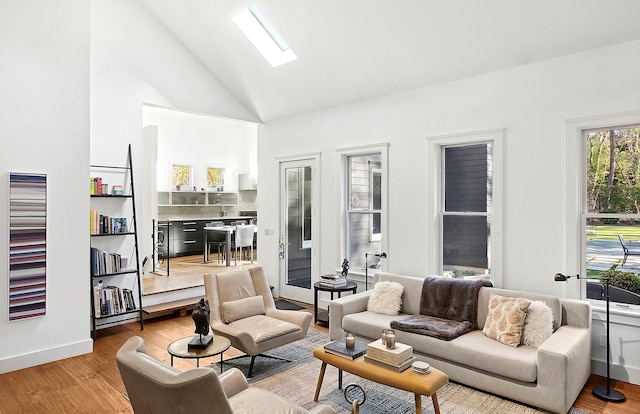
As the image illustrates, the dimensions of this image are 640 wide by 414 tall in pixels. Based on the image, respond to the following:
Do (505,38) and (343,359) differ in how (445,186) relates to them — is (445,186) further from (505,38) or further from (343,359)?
(343,359)

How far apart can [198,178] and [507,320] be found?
838 centimetres

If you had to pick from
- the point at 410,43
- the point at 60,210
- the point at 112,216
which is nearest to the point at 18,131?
the point at 60,210

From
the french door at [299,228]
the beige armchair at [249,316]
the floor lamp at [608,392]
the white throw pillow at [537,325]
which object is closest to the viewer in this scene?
the floor lamp at [608,392]

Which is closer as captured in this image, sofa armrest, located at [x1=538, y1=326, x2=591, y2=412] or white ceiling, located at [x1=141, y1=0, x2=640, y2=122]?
sofa armrest, located at [x1=538, y1=326, x2=591, y2=412]

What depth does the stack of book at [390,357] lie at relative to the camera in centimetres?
278

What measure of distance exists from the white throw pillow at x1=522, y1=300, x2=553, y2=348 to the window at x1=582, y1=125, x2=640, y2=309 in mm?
673

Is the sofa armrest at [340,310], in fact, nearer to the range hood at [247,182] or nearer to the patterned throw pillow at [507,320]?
the patterned throw pillow at [507,320]

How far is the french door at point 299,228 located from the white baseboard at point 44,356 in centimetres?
288

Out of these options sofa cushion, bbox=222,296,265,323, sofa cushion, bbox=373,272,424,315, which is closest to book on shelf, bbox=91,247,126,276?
sofa cushion, bbox=222,296,265,323

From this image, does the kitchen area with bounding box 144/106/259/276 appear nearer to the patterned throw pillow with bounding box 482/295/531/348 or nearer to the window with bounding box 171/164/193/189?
the window with bounding box 171/164/193/189

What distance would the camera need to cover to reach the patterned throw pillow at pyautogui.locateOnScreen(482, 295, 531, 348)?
3.38 m

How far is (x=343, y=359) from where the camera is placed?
9.86 feet

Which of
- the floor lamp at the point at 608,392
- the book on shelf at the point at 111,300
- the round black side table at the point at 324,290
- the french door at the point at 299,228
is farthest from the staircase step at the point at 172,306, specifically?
the floor lamp at the point at 608,392

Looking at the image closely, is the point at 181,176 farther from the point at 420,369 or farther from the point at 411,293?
the point at 420,369
